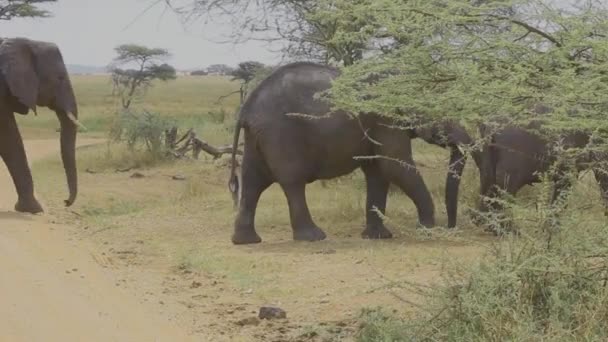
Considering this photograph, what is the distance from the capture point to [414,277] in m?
7.83

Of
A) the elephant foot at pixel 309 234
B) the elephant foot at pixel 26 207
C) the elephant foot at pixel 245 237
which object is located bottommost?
the elephant foot at pixel 26 207

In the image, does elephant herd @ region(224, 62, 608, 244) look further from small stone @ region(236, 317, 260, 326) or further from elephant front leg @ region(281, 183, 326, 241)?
small stone @ region(236, 317, 260, 326)

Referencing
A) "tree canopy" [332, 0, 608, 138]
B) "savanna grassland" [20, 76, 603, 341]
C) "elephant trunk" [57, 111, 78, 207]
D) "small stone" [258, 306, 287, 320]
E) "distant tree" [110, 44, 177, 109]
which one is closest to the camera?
"tree canopy" [332, 0, 608, 138]

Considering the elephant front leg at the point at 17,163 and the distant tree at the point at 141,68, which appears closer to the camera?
the elephant front leg at the point at 17,163

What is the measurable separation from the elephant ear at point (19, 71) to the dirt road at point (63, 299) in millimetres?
2214

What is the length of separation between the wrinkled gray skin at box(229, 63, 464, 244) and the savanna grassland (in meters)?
0.32

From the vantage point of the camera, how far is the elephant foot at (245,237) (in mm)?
10344

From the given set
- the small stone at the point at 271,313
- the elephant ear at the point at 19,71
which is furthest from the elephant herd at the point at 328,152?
the small stone at the point at 271,313

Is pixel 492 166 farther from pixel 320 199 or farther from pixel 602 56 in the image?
pixel 602 56

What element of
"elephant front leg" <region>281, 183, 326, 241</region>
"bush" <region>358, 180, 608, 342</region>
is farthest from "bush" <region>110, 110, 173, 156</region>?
"bush" <region>358, 180, 608, 342</region>

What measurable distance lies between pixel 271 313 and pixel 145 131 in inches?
549

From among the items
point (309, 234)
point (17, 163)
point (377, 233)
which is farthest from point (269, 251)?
point (17, 163)

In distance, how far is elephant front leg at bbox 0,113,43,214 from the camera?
1168cm

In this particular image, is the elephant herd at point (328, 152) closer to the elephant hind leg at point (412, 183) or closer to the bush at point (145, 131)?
the elephant hind leg at point (412, 183)
